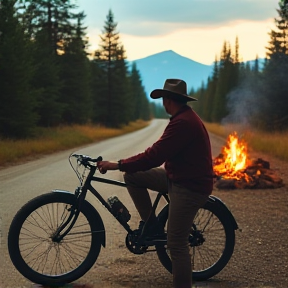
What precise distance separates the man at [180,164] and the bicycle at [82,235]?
18.7 inches

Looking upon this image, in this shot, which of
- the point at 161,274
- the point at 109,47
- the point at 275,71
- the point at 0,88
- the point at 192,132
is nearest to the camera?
the point at 192,132

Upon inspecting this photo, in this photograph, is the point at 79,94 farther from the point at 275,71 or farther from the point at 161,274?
the point at 161,274

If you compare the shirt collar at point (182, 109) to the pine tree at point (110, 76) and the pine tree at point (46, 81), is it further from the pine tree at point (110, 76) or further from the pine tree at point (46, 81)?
the pine tree at point (110, 76)

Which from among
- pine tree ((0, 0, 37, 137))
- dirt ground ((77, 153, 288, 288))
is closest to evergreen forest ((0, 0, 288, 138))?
pine tree ((0, 0, 37, 137))

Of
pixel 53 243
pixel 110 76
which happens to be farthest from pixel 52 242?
pixel 110 76

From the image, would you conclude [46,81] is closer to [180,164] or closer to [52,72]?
[52,72]

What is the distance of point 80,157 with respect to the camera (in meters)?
4.20

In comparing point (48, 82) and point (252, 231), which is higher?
point (48, 82)

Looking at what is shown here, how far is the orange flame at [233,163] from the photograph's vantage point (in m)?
11.3

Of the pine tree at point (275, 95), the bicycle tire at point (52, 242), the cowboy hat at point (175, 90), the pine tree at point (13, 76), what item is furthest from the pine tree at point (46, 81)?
the cowboy hat at point (175, 90)

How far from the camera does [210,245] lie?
4484mm

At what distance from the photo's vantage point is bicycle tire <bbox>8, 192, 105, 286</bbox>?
414 cm

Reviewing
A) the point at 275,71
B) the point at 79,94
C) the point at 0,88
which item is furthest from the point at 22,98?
the point at 275,71

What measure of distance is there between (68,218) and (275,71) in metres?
32.5
